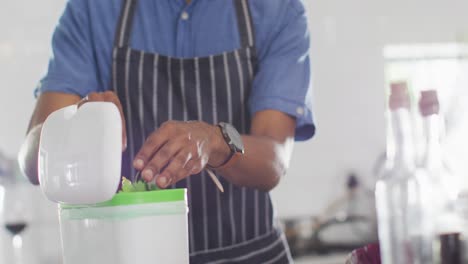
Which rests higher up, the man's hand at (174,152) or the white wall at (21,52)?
the white wall at (21,52)

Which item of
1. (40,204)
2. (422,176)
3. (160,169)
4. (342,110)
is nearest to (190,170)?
(160,169)

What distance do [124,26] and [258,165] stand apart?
1.31 feet

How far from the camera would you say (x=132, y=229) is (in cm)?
65

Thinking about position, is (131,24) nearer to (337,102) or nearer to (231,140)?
(231,140)

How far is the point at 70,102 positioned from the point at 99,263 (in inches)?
25.3

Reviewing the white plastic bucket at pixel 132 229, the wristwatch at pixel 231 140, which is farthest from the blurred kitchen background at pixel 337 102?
the white plastic bucket at pixel 132 229

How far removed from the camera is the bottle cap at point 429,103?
0.77 metres

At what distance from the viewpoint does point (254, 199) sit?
1.31 metres

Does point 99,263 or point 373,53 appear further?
point 373,53

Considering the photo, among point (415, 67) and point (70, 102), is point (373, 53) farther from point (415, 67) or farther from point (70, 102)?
point (70, 102)

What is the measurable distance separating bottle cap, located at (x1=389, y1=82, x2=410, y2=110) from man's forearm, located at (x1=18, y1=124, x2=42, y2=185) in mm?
542

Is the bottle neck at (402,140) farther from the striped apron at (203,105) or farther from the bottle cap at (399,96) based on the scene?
the striped apron at (203,105)

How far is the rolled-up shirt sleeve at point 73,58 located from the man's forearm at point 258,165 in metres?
0.36

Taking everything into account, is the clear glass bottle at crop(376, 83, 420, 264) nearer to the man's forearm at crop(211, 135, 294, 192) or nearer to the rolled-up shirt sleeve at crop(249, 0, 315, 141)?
the man's forearm at crop(211, 135, 294, 192)
